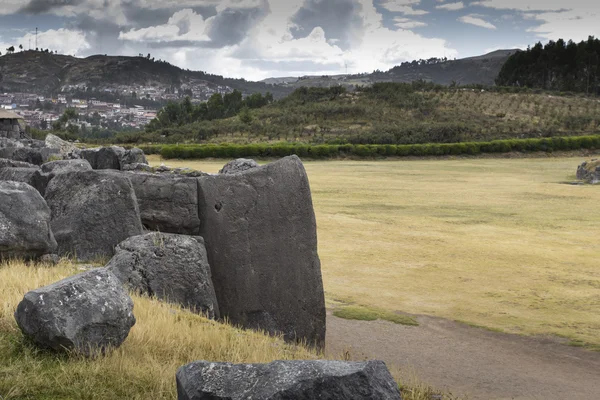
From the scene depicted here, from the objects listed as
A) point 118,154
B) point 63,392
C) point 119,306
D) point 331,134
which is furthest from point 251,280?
point 331,134

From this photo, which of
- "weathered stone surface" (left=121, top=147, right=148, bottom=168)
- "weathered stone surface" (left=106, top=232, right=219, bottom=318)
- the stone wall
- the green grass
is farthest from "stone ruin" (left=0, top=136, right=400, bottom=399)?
the stone wall

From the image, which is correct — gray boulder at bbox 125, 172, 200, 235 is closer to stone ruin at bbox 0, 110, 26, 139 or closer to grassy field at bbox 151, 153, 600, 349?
grassy field at bbox 151, 153, 600, 349

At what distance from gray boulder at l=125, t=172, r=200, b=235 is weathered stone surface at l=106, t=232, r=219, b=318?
95 cm

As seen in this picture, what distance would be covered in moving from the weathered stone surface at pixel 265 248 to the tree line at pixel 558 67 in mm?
122593

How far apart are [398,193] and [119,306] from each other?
29.3 m

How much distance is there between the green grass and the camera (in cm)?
1413

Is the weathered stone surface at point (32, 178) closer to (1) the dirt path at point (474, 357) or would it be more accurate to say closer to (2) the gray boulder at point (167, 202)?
(2) the gray boulder at point (167, 202)

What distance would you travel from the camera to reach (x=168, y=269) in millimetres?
10352

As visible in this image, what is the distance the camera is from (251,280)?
11.8 meters

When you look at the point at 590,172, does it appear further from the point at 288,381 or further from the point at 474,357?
the point at 288,381

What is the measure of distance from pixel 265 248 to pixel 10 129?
59042mm

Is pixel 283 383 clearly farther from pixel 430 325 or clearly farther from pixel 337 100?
pixel 337 100

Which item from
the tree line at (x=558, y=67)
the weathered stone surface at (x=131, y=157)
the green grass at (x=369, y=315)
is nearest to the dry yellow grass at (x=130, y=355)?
the green grass at (x=369, y=315)

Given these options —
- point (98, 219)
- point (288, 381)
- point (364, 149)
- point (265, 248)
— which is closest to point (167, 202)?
point (98, 219)
